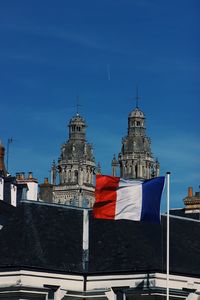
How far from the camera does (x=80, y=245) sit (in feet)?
220

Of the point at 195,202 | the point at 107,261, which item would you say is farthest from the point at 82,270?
the point at 195,202

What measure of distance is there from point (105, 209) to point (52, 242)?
21.7 feet

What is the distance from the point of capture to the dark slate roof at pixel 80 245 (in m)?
63.7

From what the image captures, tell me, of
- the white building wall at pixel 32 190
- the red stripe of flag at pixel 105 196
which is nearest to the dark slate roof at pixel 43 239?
the red stripe of flag at pixel 105 196

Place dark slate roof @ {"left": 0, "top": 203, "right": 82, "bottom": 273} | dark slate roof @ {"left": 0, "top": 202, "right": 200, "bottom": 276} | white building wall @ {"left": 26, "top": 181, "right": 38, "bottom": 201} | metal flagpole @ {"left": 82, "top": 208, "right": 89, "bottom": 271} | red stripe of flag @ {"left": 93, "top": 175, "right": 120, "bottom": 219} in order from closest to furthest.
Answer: red stripe of flag @ {"left": 93, "top": 175, "right": 120, "bottom": 219}, dark slate roof @ {"left": 0, "top": 203, "right": 82, "bottom": 273}, dark slate roof @ {"left": 0, "top": 202, "right": 200, "bottom": 276}, metal flagpole @ {"left": 82, "top": 208, "right": 89, "bottom": 271}, white building wall @ {"left": 26, "top": 181, "right": 38, "bottom": 201}

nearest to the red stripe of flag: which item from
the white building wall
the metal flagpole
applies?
the metal flagpole

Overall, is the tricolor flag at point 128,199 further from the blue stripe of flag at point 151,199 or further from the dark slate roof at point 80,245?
the dark slate roof at point 80,245

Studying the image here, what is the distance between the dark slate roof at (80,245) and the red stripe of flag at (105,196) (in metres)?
4.09

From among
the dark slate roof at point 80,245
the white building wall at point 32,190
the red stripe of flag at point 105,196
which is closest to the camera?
the red stripe of flag at point 105,196

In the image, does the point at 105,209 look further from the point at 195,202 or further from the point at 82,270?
the point at 195,202

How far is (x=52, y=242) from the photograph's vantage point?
65875 millimetres

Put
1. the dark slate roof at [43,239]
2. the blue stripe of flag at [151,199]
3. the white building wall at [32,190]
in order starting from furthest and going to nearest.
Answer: the white building wall at [32,190] → the dark slate roof at [43,239] → the blue stripe of flag at [151,199]

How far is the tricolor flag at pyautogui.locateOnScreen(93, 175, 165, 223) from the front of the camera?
196ft

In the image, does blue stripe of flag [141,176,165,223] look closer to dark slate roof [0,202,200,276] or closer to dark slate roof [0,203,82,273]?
dark slate roof [0,202,200,276]
